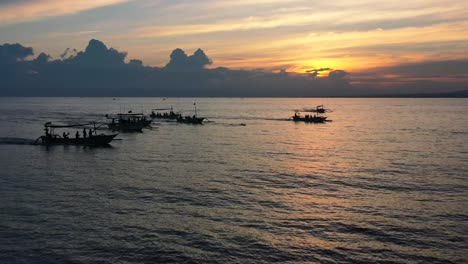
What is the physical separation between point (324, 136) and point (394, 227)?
63287mm

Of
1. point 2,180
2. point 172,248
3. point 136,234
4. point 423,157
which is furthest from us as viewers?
point 423,157

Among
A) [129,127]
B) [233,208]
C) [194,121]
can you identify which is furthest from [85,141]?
[194,121]

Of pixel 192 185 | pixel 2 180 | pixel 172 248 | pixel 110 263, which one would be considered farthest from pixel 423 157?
pixel 2 180

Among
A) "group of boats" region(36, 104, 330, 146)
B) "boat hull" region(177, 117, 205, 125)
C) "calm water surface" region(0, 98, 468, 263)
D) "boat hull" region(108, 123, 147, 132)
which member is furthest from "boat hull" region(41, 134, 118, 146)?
"boat hull" region(177, 117, 205, 125)

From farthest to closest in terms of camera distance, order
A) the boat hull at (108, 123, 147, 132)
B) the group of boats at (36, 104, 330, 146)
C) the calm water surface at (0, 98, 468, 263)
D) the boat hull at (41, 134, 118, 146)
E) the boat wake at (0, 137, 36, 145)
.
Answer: the boat hull at (108, 123, 147, 132), the boat wake at (0, 137, 36, 145), the group of boats at (36, 104, 330, 146), the boat hull at (41, 134, 118, 146), the calm water surface at (0, 98, 468, 263)

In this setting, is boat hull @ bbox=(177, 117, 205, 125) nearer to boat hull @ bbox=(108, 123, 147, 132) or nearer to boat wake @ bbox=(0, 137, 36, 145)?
boat hull @ bbox=(108, 123, 147, 132)

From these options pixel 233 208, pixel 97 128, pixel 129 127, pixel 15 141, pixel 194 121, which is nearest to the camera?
pixel 233 208

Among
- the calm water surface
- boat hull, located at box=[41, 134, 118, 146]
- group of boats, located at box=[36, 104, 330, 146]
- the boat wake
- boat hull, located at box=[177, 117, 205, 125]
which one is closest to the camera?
the calm water surface

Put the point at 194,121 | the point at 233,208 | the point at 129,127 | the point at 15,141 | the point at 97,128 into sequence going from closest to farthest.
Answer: the point at 233,208 → the point at 15,141 → the point at 97,128 → the point at 129,127 → the point at 194,121

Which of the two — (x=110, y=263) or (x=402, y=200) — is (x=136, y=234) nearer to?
(x=110, y=263)

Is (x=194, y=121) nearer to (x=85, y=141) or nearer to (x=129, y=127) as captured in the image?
(x=129, y=127)

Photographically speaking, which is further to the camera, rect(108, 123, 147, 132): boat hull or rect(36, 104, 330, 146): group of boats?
rect(108, 123, 147, 132): boat hull

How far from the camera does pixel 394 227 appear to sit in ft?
90.0

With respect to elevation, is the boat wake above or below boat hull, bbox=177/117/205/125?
below
